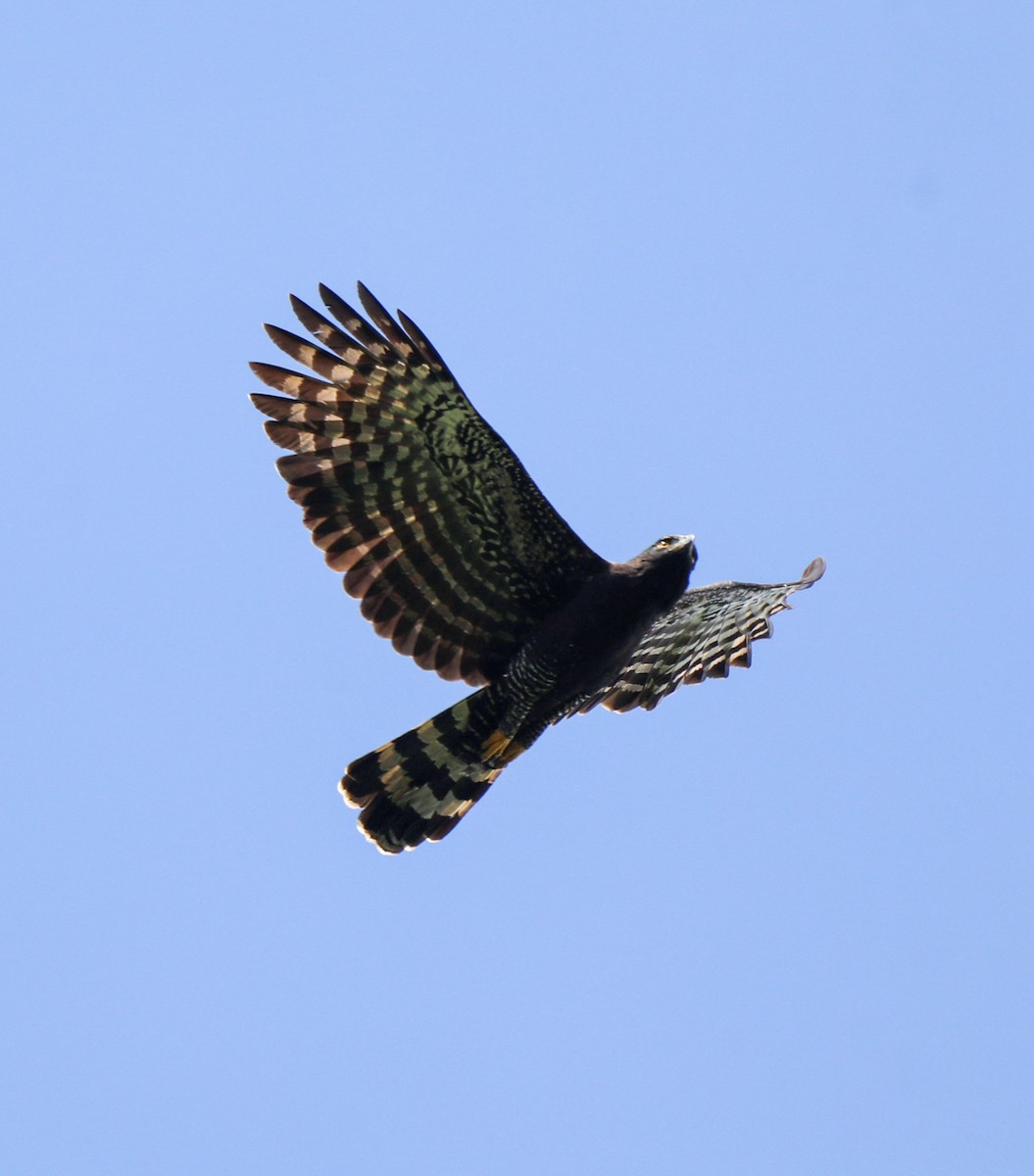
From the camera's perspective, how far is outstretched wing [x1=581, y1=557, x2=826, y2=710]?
1307 cm

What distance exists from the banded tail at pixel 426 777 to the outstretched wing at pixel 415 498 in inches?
18.2

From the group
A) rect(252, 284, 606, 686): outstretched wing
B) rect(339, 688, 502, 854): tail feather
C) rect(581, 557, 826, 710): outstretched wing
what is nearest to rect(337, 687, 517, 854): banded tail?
rect(339, 688, 502, 854): tail feather

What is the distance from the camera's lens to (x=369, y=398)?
11.4 m

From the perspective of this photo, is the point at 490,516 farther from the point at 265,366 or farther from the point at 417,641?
the point at 265,366

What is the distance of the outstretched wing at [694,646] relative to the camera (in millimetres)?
13070

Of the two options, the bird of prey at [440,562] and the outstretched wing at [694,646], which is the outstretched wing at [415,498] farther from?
the outstretched wing at [694,646]

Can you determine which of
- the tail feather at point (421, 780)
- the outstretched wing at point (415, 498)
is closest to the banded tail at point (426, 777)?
the tail feather at point (421, 780)

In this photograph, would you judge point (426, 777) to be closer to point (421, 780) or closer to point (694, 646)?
point (421, 780)

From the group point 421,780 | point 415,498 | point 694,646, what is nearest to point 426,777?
point 421,780

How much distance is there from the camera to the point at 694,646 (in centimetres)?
1326

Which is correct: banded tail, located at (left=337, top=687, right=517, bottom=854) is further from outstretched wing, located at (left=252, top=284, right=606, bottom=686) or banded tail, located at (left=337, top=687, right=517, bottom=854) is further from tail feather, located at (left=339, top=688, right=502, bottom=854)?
outstretched wing, located at (left=252, top=284, right=606, bottom=686)

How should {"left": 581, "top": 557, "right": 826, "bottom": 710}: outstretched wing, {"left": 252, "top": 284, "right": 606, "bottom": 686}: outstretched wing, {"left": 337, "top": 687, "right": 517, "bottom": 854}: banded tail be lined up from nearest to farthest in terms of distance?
1. {"left": 252, "top": 284, "right": 606, "bottom": 686}: outstretched wing
2. {"left": 337, "top": 687, "right": 517, "bottom": 854}: banded tail
3. {"left": 581, "top": 557, "right": 826, "bottom": 710}: outstretched wing

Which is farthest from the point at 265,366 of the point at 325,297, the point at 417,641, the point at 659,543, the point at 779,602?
the point at 779,602

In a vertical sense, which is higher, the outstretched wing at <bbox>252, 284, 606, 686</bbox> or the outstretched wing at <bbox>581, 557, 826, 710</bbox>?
the outstretched wing at <bbox>252, 284, 606, 686</bbox>
